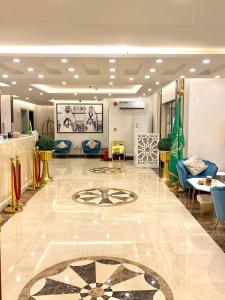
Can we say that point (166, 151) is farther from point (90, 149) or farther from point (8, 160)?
point (90, 149)

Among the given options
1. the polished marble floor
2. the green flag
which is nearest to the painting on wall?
the green flag

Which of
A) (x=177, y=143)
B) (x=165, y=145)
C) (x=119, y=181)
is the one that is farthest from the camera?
(x=119, y=181)

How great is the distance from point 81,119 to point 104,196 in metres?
8.57

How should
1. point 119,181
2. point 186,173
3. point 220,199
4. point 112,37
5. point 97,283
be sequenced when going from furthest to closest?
1. point 119,181
2. point 186,173
3. point 112,37
4. point 220,199
5. point 97,283

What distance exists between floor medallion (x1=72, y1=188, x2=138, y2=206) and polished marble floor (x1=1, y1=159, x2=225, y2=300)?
21 centimetres

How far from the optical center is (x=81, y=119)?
1484 cm

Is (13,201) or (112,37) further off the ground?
(112,37)

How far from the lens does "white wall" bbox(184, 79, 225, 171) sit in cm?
772

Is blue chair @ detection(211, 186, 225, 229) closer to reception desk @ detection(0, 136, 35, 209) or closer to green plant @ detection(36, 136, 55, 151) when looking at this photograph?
reception desk @ detection(0, 136, 35, 209)

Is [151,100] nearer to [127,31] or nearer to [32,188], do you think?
[32,188]

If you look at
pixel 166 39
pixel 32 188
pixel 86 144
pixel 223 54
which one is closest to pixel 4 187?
pixel 32 188

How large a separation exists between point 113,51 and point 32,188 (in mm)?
4150

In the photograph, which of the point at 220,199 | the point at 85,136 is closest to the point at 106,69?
the point at 220,199

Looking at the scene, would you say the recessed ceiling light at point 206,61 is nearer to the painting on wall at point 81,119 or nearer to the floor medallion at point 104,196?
the floor medallion at point 104,196
